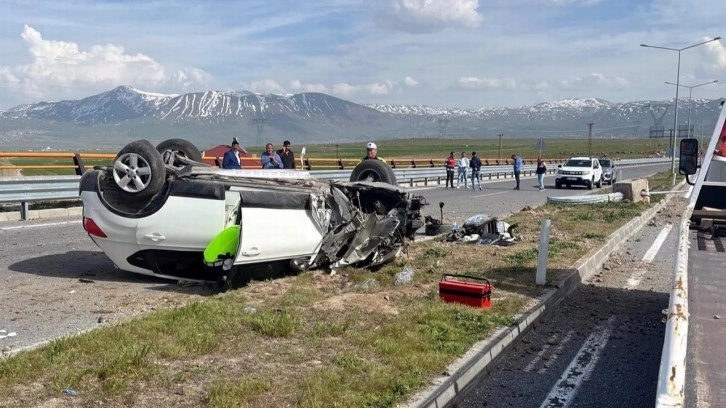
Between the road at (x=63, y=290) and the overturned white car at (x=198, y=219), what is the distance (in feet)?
1.16

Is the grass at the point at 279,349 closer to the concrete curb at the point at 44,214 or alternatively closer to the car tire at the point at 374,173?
the car tire at the point at 374,173

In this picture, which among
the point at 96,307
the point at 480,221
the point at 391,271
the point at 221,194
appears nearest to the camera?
the point at 96,307

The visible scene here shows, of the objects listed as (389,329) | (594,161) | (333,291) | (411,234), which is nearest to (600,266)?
(411,234)

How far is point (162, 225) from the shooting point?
289 inches

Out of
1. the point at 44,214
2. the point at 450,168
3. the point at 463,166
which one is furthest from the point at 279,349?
the point at 450,168

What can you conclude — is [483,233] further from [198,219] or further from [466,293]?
[198,219]

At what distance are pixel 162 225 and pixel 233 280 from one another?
961 millimetres

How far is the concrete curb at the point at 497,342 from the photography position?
14.8ft

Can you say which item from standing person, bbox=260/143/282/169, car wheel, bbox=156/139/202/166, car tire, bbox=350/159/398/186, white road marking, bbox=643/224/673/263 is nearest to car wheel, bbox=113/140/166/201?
car wheel, bbox=156/139/202/166

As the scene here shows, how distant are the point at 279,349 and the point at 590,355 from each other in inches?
106

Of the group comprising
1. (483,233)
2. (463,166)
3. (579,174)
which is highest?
(463,166)

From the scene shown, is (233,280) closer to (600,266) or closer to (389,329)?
(389,329)

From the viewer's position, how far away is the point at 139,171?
7449 mm

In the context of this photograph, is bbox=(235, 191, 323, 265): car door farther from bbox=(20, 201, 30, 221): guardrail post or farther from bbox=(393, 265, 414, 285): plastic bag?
bbox=(20, 201, 30, 221): guardrail post
